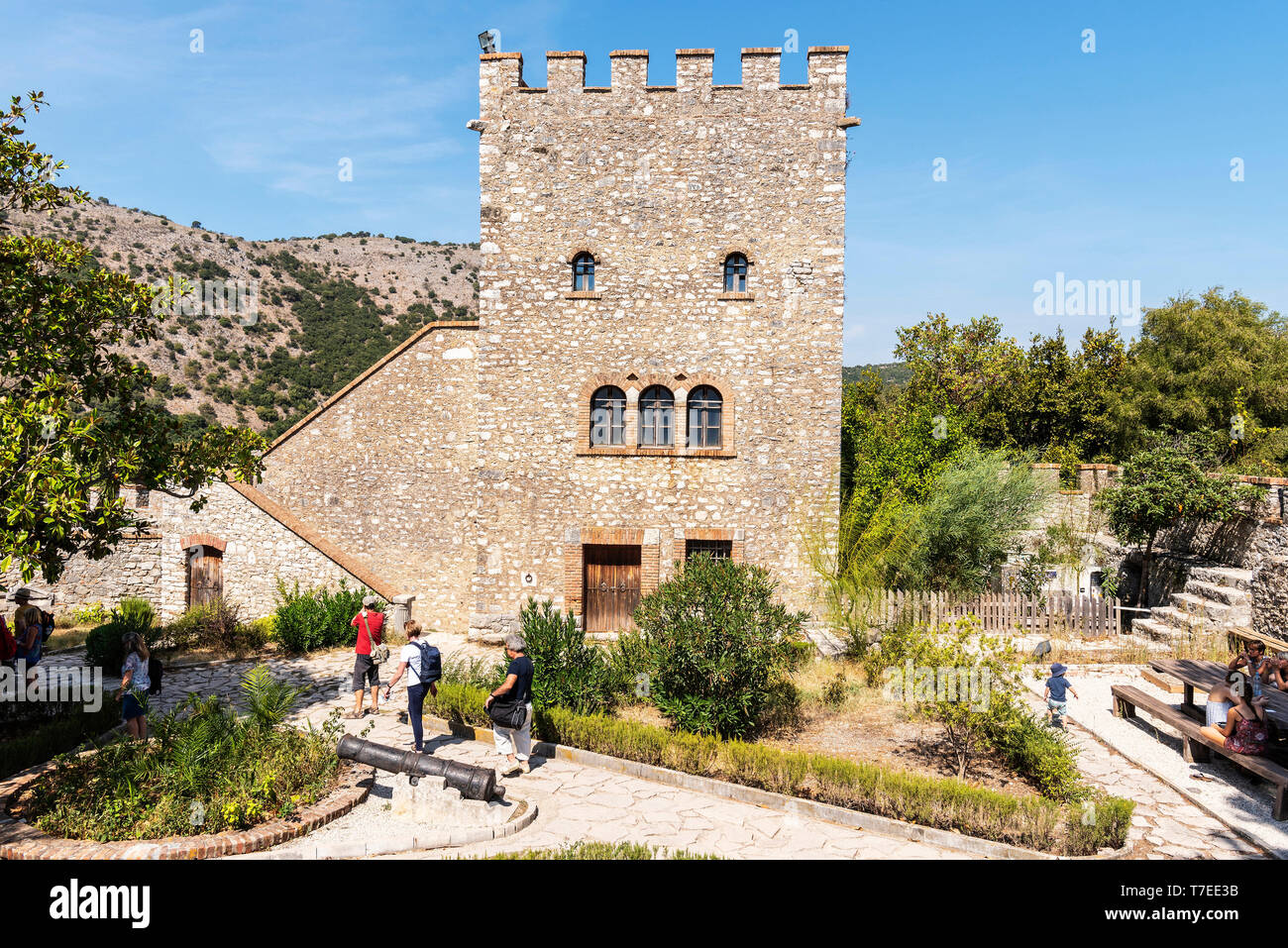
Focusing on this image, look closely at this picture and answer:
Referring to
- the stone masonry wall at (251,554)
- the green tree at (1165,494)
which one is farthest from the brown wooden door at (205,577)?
the green tree at (1165,494)

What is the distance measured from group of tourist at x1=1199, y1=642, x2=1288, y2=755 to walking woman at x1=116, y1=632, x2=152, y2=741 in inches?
463

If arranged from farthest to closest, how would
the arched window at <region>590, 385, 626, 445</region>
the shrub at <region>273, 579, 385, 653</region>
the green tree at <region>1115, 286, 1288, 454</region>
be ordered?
the green tree at <region>1115, 286, 1288, 454</region> < the arched window at <region>590, 385, 626, 445</region> < the shrub at <region>273, 579, 385, 653</region>

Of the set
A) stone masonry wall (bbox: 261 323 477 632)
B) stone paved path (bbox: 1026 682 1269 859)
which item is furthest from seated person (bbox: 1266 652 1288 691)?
stone masonry wall (bbox: 261 323 477 632)

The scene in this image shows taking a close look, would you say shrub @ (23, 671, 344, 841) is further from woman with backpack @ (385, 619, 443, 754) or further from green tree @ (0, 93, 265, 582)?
green tree @ (0, 93, 265, 582)

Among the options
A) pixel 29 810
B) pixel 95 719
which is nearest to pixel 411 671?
pixel 29 810

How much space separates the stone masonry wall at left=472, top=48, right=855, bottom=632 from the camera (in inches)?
547

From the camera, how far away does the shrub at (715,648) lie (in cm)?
882

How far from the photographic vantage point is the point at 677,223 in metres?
14.1

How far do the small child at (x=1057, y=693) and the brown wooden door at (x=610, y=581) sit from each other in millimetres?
7662

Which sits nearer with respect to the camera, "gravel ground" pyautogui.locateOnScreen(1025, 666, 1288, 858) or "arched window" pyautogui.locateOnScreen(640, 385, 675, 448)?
"gravel ground" pyautogui.locateOnScreen(1025, 666, 1288, 858)

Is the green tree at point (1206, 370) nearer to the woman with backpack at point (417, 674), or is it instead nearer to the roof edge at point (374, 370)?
the roof edge at point (374, 370)

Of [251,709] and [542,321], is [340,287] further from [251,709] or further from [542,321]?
[251,709]

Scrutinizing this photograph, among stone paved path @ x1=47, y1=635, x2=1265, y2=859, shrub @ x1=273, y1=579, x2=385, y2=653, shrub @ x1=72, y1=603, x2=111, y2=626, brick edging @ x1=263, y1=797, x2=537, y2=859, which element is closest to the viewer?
brick edging @ x1=263, y1=797, x2=537, y2=859
